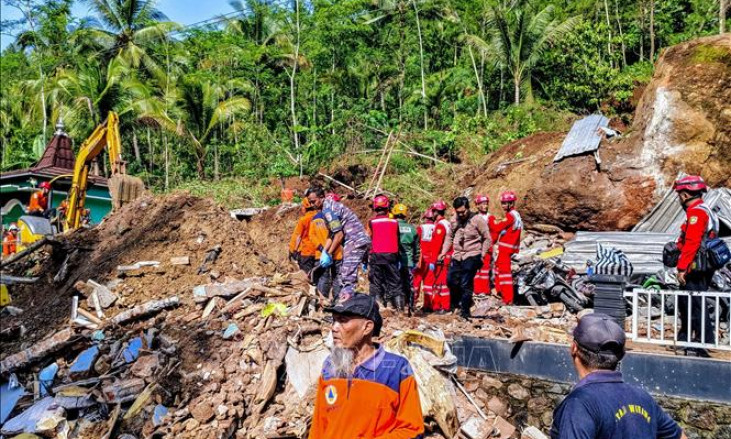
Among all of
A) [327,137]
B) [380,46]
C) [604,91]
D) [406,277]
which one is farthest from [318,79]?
[406,277]

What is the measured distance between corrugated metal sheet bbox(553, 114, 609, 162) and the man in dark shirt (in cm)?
1102

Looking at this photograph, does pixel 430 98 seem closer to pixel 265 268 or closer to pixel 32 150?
pixel 265 268

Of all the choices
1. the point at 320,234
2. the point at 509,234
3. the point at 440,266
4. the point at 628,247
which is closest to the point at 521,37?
the point at 628,247

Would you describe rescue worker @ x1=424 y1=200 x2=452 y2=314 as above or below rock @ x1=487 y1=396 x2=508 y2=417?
above

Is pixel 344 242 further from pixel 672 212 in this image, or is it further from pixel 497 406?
pixel 672 212

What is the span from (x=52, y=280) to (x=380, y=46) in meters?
18.6

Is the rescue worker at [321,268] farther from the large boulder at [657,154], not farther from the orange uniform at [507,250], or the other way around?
the large boulder at [657,154]

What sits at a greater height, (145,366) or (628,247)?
(628,247)

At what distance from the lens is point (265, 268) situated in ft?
33.0

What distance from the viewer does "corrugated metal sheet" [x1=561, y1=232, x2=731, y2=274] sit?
9625mm

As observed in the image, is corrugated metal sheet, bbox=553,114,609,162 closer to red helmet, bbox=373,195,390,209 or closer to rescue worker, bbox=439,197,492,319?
rescue worker, bbox=439,197,492,319

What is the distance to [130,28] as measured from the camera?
2998 centimetres

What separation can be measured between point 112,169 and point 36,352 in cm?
699

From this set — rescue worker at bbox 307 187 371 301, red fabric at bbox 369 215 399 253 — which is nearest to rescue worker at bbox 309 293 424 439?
rescue worker at bbox 307 187 371 301
